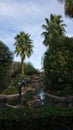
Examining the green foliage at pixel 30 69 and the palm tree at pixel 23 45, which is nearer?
the palm tree at pixel 23 45

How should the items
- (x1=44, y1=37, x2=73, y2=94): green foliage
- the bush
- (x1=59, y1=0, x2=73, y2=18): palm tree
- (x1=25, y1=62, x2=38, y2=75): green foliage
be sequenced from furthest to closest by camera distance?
(x1=25, y1=62, x2=38, y2=75): green foliage → (x1=44, y1=37, x2=73, y2=94): green foliage → (x1=59, y1=0, x2=73, y2=18): palm tree → the bush

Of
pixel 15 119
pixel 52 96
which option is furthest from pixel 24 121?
pixel 52 96

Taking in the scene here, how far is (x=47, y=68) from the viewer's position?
47250mm

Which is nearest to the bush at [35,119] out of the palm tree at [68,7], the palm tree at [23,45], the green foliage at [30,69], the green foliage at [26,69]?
the palm tree at [68,7]

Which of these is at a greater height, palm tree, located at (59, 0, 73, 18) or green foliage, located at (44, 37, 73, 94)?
palm tree, located at (59, 0, 73, 18)

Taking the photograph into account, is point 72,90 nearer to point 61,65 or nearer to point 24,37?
point 61,65

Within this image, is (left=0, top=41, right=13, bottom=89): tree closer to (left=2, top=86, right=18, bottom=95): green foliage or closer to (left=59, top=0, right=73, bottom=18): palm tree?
(left=2, top=86, right=18, bottom=95): green foliage

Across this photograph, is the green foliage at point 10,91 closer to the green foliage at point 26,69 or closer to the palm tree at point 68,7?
the green foliage at point 26,69

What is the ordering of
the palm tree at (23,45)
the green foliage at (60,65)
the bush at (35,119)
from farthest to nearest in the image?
the palm tree at (23,45) < the green foliage at (60,65) < the bush at (35,119)

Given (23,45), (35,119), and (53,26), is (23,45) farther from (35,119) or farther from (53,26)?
(35,119)

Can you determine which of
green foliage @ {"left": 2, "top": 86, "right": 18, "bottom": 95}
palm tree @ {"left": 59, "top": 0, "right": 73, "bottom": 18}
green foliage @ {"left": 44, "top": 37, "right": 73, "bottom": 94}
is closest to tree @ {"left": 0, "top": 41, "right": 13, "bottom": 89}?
green foliage @ {"left": 2, "top": 86, "right": 18, "bottom": 95}

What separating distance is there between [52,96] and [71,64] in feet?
17.7

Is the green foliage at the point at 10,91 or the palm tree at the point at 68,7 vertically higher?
the palm tree at the point at 68,7

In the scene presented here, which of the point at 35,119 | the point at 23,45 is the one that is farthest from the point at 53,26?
the point at 35,119
